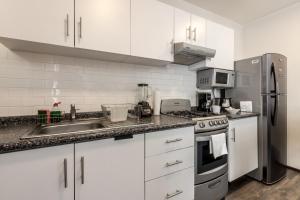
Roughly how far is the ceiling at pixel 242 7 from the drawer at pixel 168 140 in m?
1.97

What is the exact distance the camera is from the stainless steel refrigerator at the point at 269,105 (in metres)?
2.16

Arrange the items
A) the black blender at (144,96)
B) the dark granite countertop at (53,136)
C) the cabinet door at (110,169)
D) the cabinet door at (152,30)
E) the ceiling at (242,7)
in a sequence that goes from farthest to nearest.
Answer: the ceiling at (242,7)
the black blender at (144,96)
the cabinet door at (152,30)
the cabinet door at (110,169)
the dark granite countertop at (53,136)

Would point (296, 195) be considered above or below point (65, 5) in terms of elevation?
below

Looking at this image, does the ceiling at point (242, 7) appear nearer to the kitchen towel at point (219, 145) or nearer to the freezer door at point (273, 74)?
the freezer door at point (273, 74)

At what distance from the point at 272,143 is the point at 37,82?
110 inches

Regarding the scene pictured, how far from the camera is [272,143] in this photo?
86.7 inches

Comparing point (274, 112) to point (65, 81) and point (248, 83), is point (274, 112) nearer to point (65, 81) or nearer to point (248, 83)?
point (248, 83)

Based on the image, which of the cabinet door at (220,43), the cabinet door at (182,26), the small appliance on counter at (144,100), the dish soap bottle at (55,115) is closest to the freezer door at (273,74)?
the cabinet door at (220,43)

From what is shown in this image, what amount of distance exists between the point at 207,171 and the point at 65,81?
1.60 m

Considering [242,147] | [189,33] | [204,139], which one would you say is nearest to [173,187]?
[204,139]

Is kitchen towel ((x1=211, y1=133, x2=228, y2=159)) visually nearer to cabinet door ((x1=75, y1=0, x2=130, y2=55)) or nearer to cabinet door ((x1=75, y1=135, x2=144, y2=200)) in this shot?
cabinet door ((x1=75, y1=135, x2=144, y2=200))

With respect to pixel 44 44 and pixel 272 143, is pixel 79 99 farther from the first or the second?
pixel 272 143

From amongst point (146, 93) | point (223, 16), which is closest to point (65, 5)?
point (146, 93)

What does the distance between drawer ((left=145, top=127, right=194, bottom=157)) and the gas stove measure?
0.43ft
